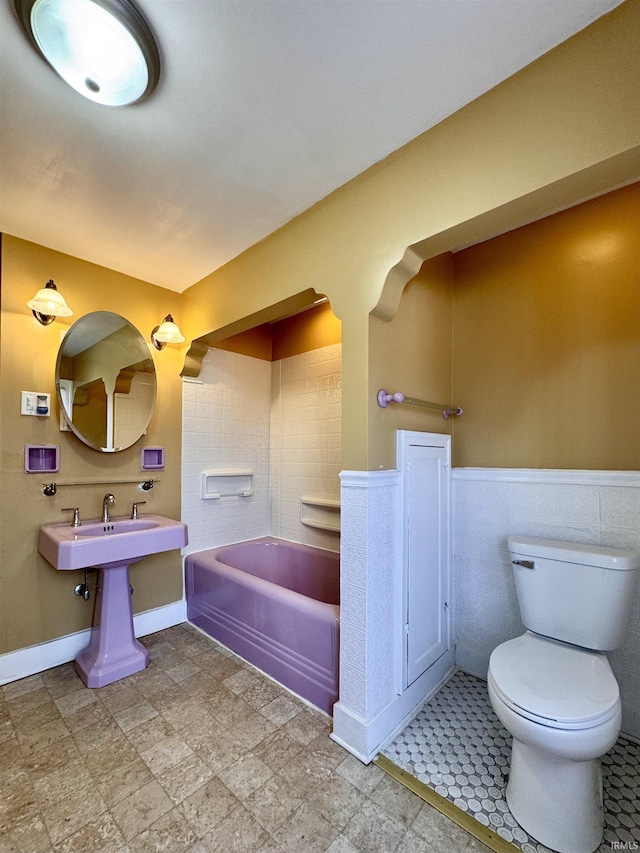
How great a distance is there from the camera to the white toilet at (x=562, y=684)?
1137 millimetres

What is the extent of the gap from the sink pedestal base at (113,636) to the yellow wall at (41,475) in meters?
0.24

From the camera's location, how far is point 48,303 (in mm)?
1978

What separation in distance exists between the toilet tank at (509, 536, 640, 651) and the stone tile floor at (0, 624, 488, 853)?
2.60 ft

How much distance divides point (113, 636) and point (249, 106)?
2579mm

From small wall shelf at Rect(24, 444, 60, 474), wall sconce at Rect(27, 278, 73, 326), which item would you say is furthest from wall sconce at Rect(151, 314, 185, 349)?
small wall shelf at Rect(24, 444, 60, 474)

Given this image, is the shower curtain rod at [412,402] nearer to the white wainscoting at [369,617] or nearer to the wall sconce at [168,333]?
the white wainscoting at [369,617]

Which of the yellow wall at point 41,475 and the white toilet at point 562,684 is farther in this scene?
the yellow wall at point 41,475

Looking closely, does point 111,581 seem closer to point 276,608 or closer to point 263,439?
point 276,608

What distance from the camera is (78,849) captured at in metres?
1.16

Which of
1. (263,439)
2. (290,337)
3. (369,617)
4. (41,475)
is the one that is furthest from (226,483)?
(369,617)

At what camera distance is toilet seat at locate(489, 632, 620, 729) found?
113 centimetres

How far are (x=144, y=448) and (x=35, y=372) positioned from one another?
0.75m

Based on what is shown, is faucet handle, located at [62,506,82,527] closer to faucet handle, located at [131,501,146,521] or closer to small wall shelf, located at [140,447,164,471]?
faucet handle, located at [131,501,146,521]

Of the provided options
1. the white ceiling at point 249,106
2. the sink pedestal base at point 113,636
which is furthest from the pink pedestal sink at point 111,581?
the white ceiling at point 249,106
